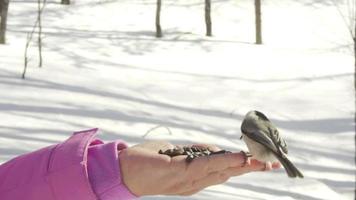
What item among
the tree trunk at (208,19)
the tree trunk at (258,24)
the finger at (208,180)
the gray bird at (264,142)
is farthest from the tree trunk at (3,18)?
the finger at (208,180)

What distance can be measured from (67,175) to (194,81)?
6.86 m

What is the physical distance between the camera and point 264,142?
1580 mm

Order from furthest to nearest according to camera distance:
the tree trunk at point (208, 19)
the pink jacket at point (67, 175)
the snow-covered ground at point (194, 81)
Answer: the tree trunk at point (208, 19)
the snow-covered ground at point (194, 81)
the pink jacket at point (67, 175)

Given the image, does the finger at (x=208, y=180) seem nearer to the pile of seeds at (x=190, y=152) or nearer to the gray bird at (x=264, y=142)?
the pile of seeds at (x=190, y=152)

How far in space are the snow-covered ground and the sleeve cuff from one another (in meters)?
2.63

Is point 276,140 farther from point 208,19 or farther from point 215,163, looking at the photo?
point 208,19

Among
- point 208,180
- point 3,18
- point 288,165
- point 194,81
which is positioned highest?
point 208,180

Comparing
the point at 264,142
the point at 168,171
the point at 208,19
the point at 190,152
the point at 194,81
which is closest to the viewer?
the point at 168,171

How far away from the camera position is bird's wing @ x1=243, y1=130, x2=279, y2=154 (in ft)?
5.13

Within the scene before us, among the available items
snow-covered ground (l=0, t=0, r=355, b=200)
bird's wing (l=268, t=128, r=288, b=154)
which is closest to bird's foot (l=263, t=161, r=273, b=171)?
bird's wing (l=268, t=128, r=288, b=154)

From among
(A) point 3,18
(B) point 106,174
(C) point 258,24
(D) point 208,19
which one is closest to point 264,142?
(B) point 106,174

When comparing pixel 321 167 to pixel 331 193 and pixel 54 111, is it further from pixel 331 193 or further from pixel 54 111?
pixel 54 111

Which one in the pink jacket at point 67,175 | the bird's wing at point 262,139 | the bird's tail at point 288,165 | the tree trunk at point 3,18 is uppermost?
the pink jacket at point 67,175

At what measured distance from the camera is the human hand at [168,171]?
122 cm
